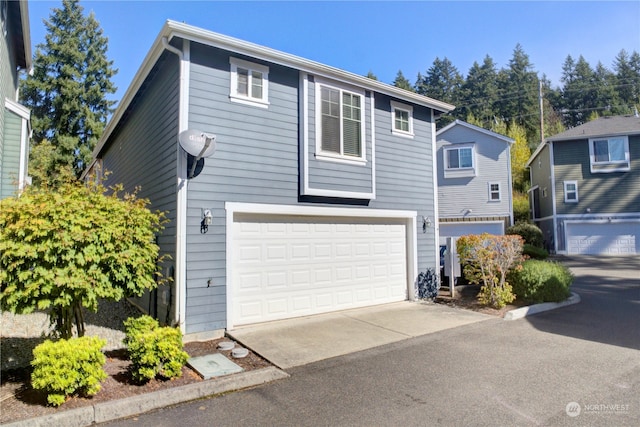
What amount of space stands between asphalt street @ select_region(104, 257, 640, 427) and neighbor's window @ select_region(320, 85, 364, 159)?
3.95 metres

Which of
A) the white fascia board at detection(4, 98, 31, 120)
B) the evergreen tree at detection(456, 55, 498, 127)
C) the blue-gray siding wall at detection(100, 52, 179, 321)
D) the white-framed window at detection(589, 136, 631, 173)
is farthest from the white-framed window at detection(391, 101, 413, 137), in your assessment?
the evergreen tree at detection(456, 55, 498, 127)

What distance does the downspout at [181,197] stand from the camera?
594 centimetres

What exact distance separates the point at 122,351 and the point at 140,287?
57.0 inches

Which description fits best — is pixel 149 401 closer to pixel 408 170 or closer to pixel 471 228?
pixel 408 170

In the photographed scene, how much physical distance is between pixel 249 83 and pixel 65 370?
5241 mm

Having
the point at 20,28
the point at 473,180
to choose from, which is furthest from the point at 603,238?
the point at 20,28

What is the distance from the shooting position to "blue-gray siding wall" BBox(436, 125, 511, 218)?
842 inches

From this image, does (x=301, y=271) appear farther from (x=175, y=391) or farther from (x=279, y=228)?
(x=175, y=391)

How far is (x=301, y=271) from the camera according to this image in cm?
743

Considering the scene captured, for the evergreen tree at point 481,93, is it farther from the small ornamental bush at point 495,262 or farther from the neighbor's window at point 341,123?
the neighbor's window at point 341,123

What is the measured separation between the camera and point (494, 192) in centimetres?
2147

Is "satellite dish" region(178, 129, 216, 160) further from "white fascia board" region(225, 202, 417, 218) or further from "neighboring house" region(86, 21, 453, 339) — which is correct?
"white fascia board" region(225, 202, 417, 218)

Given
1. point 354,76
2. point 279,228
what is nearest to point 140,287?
point 279,228

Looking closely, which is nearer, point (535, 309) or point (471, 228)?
point (535, 309)
